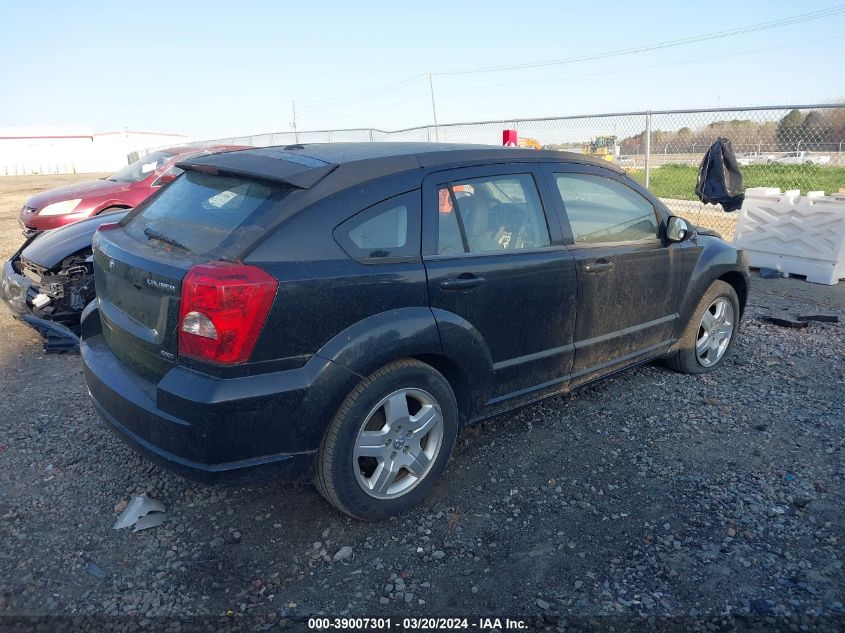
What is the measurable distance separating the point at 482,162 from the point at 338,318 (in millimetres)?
1290

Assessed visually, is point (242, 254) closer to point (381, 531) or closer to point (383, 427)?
point (383, 427)

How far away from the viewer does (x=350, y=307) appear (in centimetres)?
280

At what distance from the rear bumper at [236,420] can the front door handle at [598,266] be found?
1.66m

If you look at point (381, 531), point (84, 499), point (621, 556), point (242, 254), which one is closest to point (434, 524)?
point (381, 531)

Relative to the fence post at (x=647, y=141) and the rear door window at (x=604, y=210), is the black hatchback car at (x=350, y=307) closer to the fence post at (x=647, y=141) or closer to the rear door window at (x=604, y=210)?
the rear door window at (x=604, y=210)

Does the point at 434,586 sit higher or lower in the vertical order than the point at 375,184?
lower

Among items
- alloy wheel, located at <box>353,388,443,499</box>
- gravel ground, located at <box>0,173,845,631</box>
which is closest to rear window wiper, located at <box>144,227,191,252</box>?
alloy wheel, located at <box>353,388,443,499</box>

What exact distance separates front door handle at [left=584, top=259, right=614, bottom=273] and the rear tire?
1232 millimetres

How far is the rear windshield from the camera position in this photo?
2766 millimetres

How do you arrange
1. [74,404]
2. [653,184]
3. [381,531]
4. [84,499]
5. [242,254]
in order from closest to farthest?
1. [242,254]
2. [381,531]
3. [84,499]
4. [74,404]
5. [653,184]

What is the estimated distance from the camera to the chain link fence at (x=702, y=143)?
979 centimetres

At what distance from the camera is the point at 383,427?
304 centimetres

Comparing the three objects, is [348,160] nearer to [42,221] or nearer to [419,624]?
[419,624]

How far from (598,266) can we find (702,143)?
928cm
